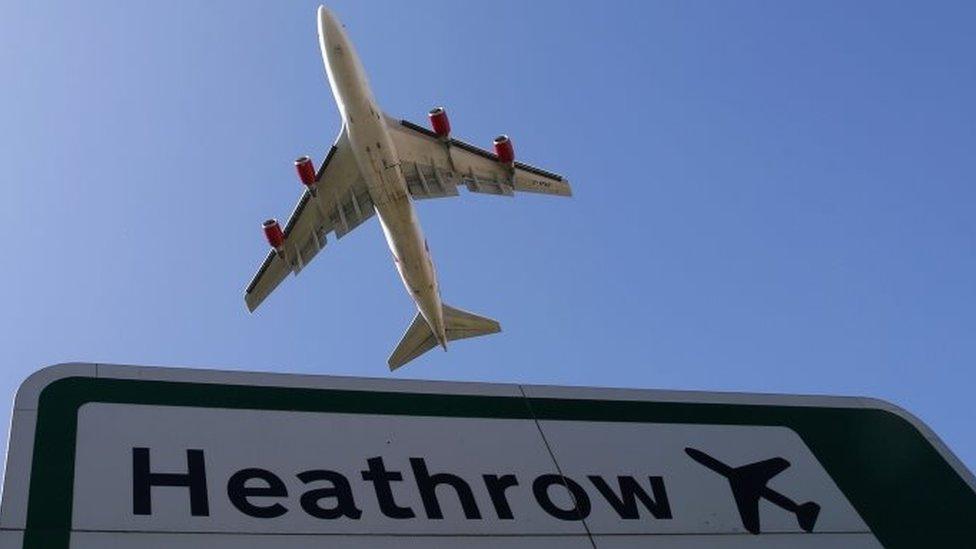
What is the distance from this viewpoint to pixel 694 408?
14.6ft

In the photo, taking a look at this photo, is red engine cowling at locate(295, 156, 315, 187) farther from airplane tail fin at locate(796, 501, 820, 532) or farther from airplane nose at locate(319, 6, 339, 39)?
airplane tail fin at locate(796, 501, 820, 532)

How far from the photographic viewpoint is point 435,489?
3.71 m

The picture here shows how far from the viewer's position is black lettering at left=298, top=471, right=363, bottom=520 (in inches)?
136

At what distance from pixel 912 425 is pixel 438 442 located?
2258mm

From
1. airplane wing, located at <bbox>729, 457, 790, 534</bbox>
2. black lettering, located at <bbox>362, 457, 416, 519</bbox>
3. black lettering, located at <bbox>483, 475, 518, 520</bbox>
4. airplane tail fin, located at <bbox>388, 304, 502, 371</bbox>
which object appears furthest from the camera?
airplane tail fin, located at <bbox>388, 304, 502, 371</bbox>

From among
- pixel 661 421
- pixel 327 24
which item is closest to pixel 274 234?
pixel 327 24

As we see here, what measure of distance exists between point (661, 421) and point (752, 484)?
0.45m

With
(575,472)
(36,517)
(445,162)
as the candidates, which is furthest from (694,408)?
(445,162)

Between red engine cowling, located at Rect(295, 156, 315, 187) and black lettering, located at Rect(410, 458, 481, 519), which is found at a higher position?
red engine cowling, located at Rect(295, 156, 315, 187)

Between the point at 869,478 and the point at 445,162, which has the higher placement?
the point at 445,162

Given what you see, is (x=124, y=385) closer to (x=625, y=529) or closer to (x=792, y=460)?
(x=625, y=529)

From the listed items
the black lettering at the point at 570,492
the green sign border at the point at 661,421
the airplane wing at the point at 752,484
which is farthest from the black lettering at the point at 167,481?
the airplane wing at the point at 752,484

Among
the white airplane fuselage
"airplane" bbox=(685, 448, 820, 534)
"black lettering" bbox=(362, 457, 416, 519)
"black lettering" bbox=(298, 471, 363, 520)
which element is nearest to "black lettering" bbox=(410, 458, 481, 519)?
"black lettering" bbox=(362, 457, 416, 519)

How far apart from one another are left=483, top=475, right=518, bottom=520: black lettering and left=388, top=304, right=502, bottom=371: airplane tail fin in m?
30.0
